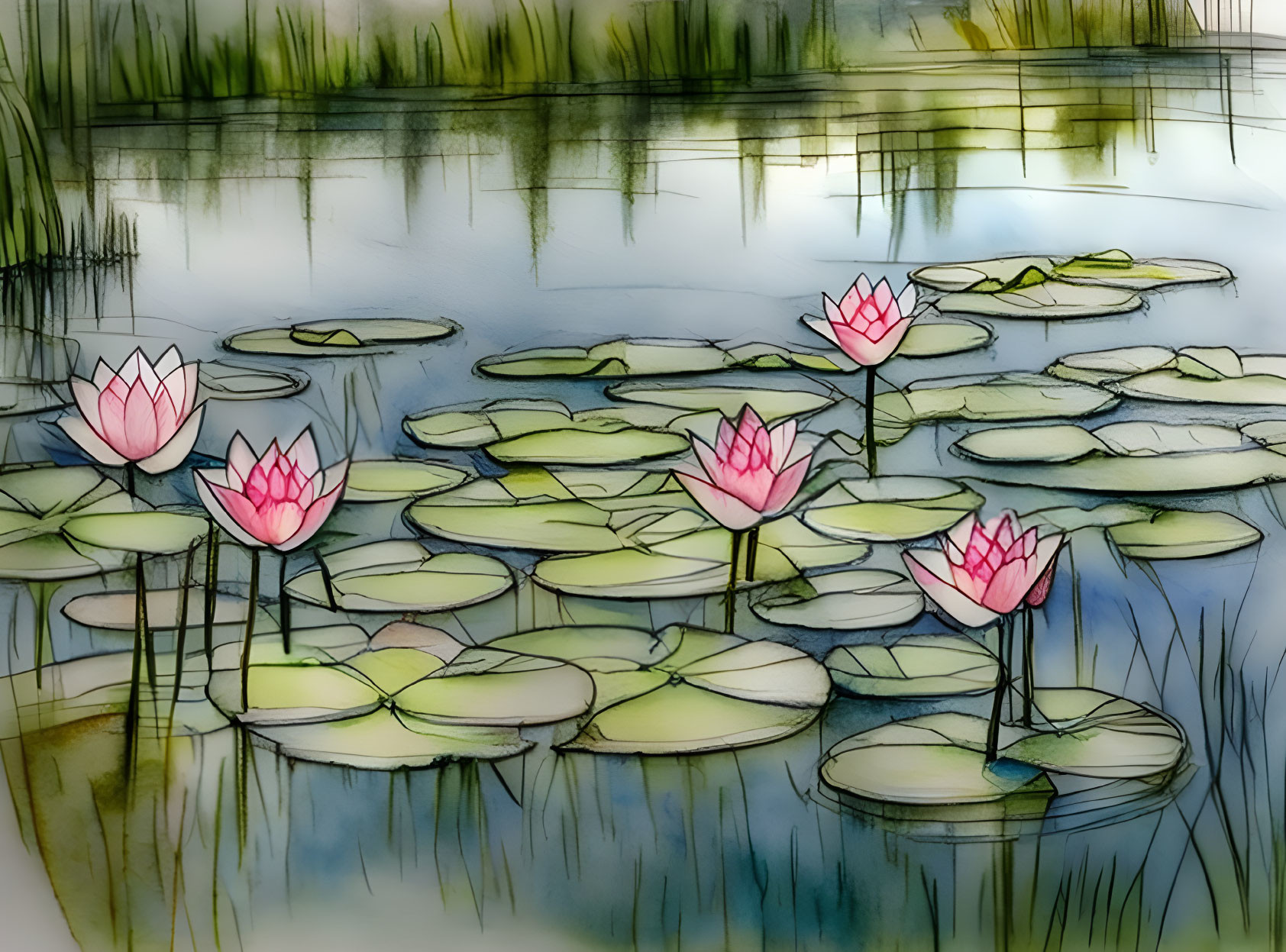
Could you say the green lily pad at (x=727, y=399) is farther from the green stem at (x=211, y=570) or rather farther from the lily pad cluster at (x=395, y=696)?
the green stem at (x=211, y=570)

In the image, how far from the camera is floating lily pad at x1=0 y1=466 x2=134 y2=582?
104 cm

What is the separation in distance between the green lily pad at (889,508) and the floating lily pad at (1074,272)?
0.21m

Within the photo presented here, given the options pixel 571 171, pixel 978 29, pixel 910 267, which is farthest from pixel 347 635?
pixel 978 29

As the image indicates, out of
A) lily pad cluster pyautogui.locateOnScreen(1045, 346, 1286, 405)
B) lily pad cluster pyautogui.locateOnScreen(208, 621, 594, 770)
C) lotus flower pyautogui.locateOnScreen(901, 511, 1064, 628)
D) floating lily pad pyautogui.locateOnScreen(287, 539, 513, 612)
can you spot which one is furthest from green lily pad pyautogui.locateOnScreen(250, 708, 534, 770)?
lily pad cluster pyautogui.locateOnScreen(1045, 346, 1286, 405)

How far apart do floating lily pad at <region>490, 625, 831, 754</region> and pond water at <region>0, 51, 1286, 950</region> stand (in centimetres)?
2

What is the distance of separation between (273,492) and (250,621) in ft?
0.44

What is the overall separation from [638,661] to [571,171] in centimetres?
51

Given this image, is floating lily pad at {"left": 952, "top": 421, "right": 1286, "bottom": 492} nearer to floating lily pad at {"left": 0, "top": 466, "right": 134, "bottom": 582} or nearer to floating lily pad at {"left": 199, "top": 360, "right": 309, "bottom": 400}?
floating lily pad at {"left": 199, "top": 360, "right": 309, "bottom": 400}

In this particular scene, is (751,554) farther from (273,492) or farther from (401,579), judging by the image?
(273,492)

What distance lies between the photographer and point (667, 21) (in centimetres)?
107

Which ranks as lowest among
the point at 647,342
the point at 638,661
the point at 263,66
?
the point at 638,661

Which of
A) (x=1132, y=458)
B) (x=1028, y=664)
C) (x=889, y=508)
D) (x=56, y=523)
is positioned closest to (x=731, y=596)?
(x=889, y=508)

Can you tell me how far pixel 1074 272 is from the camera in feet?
3.45

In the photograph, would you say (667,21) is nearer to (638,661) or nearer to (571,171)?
(571,171)
